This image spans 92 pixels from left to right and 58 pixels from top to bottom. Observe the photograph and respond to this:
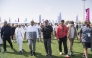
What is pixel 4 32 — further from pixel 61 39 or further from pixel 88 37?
pixel 88 37

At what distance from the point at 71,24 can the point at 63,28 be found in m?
0.59

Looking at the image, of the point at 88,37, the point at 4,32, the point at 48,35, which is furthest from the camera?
the point at 4,32

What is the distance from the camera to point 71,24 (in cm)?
937

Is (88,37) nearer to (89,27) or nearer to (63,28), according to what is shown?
(89,27)

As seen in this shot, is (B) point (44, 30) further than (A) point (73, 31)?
No

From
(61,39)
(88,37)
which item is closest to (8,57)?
(61,39)

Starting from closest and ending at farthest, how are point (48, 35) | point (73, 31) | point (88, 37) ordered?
point (88, 37), point (48, 35), point (73, 31)

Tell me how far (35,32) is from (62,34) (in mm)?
1585

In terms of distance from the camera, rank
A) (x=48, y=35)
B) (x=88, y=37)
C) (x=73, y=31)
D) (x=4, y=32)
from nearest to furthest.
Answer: (x=88, y=37) < (x=48, y=35) < (x=73, y=31) < (x=4, y=32)

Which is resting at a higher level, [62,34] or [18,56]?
[62,34]

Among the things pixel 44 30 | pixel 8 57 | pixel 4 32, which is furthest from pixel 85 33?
pixel 4 32

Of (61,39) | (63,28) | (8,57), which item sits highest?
(63,28)

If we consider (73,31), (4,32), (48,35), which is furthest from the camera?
(4,32)

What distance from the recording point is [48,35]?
891 cm
